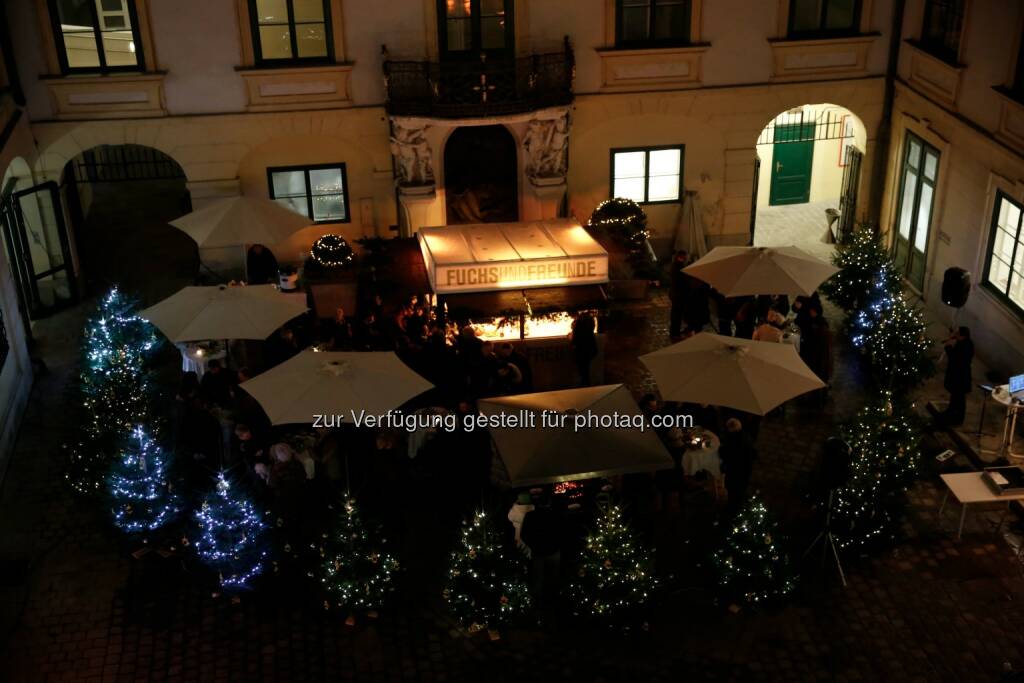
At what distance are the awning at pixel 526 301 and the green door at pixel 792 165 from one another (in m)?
10.6

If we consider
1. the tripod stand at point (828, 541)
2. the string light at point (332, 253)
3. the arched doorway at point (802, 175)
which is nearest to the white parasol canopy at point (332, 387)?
the tripod stand at point (828, 541)

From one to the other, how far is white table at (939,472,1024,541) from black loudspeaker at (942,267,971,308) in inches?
151

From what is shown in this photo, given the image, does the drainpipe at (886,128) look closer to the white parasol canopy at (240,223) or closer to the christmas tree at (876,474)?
the christmas tree at (876,474)

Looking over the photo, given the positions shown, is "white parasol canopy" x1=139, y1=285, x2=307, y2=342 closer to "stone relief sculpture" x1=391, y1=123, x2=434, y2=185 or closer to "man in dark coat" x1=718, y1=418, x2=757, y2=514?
"stone relief sculpture" x1=391, y1=123, x2=434, y2=185

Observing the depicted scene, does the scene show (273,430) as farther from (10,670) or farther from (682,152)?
(682,152)

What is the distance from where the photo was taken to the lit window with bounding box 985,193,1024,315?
18047mm

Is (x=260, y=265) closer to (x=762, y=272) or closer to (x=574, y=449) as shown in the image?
(x=762, y=272)

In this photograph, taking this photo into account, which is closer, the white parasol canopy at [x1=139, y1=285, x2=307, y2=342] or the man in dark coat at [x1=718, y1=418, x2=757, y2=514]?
the man in dark coat at [x1=718, y1=418, x2=757, y2=514]

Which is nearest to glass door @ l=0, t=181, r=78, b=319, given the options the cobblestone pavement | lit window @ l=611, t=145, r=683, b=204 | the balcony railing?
the balcony railing

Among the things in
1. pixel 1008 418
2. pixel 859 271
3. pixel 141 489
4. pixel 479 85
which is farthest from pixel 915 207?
pixel 141 489

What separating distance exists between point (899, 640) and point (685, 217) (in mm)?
11625

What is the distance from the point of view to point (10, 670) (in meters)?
12.6

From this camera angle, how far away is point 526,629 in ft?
42.8

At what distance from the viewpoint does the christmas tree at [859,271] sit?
1972 centimetres
